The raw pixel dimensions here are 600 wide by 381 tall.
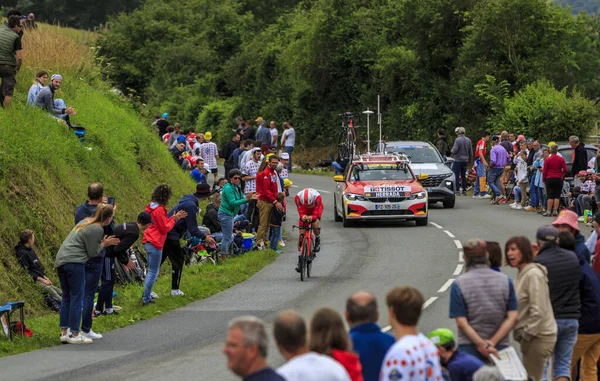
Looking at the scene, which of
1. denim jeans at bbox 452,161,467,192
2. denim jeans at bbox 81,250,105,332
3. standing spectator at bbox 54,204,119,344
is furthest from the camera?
denim jeans at bbox 452,161,467,192

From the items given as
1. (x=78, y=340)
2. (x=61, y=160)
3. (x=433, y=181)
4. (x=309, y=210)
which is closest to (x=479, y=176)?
(x=433, y=181)

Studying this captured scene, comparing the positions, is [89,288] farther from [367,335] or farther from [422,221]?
[422,221]

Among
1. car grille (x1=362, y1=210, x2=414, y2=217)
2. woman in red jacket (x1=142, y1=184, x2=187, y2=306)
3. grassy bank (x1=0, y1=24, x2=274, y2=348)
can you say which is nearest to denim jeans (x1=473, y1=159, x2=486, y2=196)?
car grille (x1=362, y1=210, x2=414, y2=217)

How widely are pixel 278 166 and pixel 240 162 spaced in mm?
6251

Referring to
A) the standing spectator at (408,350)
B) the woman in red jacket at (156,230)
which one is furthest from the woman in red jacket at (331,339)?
the woman in red jacket at (156,230)

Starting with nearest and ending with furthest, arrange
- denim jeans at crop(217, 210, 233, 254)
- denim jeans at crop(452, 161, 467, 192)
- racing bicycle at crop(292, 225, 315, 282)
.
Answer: racing bicycle at crop(292, 225, 315, 282) < denim jeans at crop(217, 210, 233, 254) < denim jeans at crop(452, 161, 467, 192)

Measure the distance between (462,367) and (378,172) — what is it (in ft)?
68.9

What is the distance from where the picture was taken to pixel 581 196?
26.9m

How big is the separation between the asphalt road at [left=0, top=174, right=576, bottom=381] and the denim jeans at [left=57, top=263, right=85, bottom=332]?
0.40 m

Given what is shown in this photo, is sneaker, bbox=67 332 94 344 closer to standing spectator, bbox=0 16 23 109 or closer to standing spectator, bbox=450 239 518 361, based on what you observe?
standing spectator, bbox=450 239 518 361

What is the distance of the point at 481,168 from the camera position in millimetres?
35000

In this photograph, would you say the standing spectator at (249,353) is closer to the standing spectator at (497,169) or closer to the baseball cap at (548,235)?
the baseball cap at (548,235)

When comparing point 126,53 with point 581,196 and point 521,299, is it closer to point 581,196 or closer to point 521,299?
point 581,196

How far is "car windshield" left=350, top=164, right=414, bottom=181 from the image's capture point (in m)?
28.9
